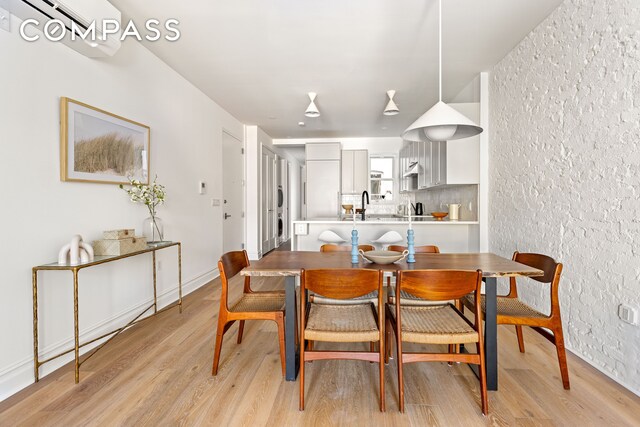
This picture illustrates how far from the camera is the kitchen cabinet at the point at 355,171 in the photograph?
7.04m

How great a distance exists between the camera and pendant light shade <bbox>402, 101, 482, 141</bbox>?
2.04 meters

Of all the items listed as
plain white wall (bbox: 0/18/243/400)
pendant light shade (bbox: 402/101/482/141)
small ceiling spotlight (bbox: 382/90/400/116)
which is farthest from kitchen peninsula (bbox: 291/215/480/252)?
pendant light shade (bbox: 402/101/482/141)

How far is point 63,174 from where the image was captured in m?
2.22

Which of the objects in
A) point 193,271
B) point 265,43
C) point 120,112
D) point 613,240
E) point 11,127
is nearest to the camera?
point 11,127

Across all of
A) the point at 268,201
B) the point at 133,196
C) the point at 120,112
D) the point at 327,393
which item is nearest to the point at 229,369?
the point at 327,393

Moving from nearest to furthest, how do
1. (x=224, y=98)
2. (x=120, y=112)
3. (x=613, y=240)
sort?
(x=613, y=240) → (x=120, y=112) → (x=224, y=98)

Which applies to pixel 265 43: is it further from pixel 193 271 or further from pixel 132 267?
pixel 193 271

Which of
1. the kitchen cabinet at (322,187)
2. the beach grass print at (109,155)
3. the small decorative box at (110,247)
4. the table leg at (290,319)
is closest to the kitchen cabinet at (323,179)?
the kitchen cabinet at (322,187)


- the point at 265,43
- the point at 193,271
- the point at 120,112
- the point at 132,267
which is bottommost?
the point at 193,271

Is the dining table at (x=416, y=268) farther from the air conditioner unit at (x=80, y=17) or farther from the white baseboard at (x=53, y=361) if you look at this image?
the air conditioner unit at (x=80, y=17)

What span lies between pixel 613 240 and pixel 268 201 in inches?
230

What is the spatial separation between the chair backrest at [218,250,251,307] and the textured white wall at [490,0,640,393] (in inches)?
94.1

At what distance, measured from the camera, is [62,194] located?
224cm

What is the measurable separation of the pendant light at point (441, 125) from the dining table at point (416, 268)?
2.87 ft
